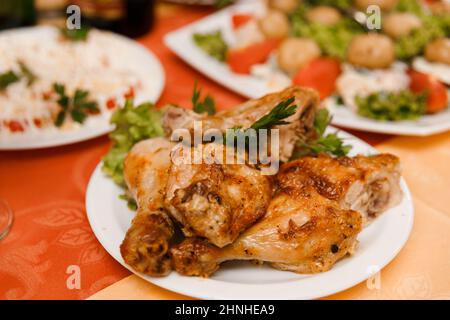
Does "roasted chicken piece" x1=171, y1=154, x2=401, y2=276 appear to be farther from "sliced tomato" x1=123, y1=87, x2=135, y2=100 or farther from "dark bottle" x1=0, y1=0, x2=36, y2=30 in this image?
"dark bottle" x1=0, y1=0, x2=36, y2=30

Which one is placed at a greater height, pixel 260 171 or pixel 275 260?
pixel 260 171

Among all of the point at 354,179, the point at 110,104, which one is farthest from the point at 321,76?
the point at 354,179

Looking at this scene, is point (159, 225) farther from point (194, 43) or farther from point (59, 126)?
point (194, 43)

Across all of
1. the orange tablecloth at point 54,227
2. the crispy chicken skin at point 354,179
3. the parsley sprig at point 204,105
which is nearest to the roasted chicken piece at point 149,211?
the orange tablecloth at point 54,227

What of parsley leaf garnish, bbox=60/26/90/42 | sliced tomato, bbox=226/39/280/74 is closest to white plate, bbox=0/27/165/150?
parsley leaf garnish, bbox=60/26/90/42

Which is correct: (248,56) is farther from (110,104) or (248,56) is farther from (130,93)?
(110,104)
